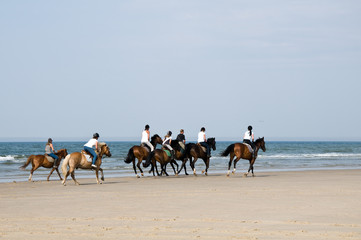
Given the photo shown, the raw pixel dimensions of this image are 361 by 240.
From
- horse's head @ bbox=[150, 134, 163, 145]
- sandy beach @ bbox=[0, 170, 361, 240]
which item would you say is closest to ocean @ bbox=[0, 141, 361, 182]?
horse's head @ bbox=[150, 134, 163, 145]

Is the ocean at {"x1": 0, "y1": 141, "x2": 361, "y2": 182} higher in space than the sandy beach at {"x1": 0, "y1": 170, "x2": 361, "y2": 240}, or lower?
lower

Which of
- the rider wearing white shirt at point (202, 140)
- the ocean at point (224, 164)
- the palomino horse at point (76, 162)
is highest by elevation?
the rider wearing white shirt at point (202, 140)

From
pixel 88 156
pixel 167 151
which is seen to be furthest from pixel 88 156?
pixel 167 151

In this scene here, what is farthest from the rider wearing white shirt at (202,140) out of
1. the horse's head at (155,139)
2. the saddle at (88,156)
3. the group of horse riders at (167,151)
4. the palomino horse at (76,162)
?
the saddle at (88,156)

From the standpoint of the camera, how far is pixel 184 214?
1130 centimetres

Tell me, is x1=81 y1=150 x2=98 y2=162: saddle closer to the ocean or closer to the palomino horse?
the palomino horse

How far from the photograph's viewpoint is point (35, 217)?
1104 centimetres

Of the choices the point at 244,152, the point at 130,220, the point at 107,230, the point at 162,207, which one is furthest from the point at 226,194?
the point at 244,152

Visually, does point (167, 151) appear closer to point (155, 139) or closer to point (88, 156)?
point (155, 139)

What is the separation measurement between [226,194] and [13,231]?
24.2 ft

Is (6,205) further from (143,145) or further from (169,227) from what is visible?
(143,145)

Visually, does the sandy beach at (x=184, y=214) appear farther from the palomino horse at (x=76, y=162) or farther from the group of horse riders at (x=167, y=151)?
the group of horse riders at (x=167, y=151)

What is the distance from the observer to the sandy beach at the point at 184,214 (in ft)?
29.6

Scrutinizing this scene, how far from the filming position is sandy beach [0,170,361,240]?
29.6ft
